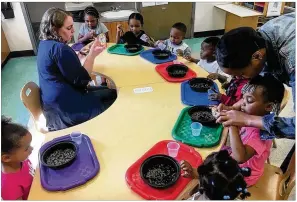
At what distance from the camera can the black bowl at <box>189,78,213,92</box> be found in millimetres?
1877

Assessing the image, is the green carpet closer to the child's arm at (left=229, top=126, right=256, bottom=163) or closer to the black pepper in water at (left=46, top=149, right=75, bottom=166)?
the black pepper in water at (left=46, top=149, right=75, bottom=166)

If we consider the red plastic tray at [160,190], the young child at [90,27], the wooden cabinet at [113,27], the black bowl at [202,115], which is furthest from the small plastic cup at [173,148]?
the wooden cabinet at [113,27]

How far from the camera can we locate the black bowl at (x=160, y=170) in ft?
3.78

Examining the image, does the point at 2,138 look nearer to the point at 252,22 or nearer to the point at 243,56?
the point at 243,56

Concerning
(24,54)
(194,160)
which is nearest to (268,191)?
(194,160)

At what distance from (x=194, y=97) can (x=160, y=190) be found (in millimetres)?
838

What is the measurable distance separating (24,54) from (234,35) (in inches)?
172

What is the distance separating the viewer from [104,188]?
118 cm

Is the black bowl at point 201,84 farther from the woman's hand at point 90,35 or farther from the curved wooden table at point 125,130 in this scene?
the woman's hand at point 90,35

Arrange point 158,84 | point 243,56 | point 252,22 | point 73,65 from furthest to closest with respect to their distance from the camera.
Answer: point 252,22, point 158,84, point 73,65, point 243,56

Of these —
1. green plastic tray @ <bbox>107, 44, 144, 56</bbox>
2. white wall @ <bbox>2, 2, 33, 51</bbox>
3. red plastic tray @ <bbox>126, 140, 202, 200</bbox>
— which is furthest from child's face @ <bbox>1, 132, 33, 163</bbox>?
white wall @ <bbox>2, 2, 33, 51</bbox>

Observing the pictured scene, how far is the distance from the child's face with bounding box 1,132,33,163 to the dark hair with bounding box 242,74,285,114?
3.95 ft

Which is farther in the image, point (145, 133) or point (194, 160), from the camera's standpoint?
point (145, 133)

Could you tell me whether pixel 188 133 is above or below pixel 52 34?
below
